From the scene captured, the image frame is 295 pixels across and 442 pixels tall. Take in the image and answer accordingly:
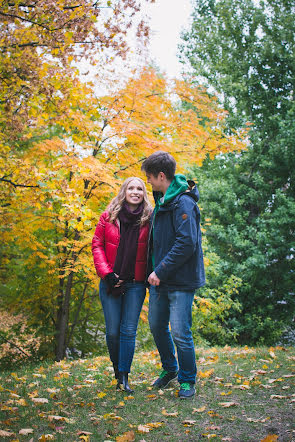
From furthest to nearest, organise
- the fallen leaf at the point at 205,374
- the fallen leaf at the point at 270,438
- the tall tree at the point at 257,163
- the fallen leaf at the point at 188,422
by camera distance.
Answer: the tall tree at the point at 257,163 → the fallen leaf at the point at 205,374 → the fallen leaf at the point at 188,422 → the fallen leaf at the point at 270,438

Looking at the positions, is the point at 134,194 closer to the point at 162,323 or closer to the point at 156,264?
the point at 156,264

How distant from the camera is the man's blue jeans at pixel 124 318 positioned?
3.60 metres

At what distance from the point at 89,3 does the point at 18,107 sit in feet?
6.15

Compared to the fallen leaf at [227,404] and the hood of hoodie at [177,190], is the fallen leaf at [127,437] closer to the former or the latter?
the fallen leaf at [227,404]

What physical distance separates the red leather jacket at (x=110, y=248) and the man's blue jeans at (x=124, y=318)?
143mm

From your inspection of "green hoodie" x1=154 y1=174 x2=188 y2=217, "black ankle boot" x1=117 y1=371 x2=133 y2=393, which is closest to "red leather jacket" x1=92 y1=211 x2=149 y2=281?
"green hoodie" x1=154 y1=174 x2=188 y2=217

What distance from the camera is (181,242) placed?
327 centimetres

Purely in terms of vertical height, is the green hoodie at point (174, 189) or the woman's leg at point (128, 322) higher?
the green hoodie at point (174, 189)

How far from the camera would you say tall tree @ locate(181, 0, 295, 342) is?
42.8 ft

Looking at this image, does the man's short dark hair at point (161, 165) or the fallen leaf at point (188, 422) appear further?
the man's short dark hair at point (161, 165)

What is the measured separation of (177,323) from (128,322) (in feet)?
1.61

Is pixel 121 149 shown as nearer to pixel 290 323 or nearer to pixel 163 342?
pixel 163 342

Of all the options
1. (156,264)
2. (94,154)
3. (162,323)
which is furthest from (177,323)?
(94,154)

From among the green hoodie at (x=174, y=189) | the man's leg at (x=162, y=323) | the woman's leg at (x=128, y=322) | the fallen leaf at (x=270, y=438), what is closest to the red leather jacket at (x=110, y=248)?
the woman's leg at (x=128, y=322)
